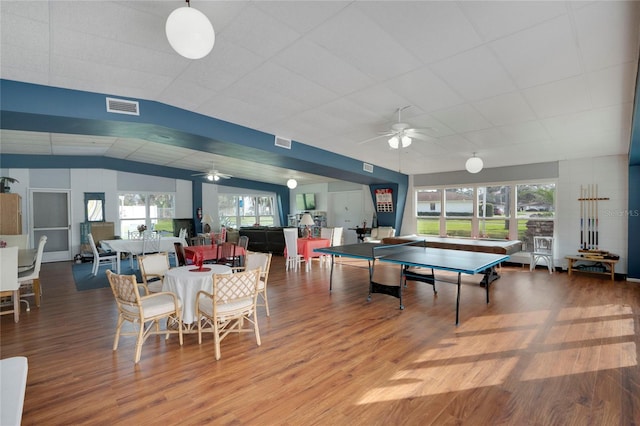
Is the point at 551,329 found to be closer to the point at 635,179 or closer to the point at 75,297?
the point at 635,179

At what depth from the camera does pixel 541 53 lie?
266 cm

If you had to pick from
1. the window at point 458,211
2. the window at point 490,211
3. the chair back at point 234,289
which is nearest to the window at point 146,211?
the chair back at point 234,289

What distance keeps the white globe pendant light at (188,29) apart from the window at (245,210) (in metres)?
10.8

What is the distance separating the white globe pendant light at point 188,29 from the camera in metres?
1.75

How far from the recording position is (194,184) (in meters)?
11.2

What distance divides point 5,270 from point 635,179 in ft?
34.4

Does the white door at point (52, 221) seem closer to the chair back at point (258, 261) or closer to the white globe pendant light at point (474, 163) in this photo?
the chair back at point (258, 261)

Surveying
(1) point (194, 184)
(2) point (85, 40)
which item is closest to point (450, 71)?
(2) point (85, 40)

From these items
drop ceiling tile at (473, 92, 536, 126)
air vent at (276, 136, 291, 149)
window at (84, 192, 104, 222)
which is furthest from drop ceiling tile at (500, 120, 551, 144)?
window at (84, 192, 104, 222)

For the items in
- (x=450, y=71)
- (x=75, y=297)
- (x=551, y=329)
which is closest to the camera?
(x=450, y=71)

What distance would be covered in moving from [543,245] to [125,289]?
8.02 m

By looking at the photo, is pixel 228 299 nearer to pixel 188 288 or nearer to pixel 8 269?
pixel 188 288

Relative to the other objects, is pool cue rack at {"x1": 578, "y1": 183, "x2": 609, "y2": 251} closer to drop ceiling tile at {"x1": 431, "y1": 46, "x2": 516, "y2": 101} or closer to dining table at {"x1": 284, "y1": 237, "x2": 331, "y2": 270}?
drop ceiling tile at {"x1": 431, "y1": 46, "x2": 516, "y2": 101}

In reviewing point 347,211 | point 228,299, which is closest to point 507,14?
point 228,299
